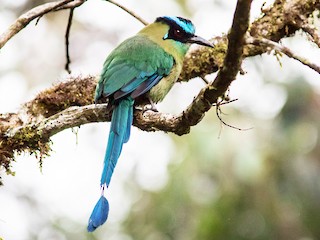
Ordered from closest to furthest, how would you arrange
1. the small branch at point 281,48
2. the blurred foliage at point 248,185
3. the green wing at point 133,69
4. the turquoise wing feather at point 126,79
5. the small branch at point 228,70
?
1. the small branch at point 228,70
2. the small branch at point 281,48
3. the turquoise wing feather at point 126,79
4. the green wing at point 133,69
5. the blurred foliage at point 248,185

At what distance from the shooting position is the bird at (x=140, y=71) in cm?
351

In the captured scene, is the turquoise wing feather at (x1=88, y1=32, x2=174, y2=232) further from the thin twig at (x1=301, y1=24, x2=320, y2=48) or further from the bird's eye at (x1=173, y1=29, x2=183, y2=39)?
the thin twig at (x1=301, y1=24, x2=320, y2=48)

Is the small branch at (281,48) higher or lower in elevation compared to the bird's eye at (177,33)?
higher

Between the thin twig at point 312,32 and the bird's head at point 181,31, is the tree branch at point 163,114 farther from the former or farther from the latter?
the thin twig at point 312,32

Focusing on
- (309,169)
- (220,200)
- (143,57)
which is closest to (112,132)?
(143,57)

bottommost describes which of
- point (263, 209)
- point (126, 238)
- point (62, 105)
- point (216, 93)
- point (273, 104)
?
point (126, 238)

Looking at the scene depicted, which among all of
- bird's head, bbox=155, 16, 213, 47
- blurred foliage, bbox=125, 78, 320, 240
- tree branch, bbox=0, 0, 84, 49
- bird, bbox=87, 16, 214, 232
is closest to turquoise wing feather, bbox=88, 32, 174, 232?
bird, bbox=87, 16, 214, 232

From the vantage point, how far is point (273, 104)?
773cm

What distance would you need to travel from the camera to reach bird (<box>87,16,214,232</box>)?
11.5ft

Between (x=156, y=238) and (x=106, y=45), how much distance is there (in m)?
4.13

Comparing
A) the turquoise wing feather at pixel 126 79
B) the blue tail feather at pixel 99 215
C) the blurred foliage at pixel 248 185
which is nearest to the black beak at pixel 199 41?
the turquoise wing feather at pixel 126 79

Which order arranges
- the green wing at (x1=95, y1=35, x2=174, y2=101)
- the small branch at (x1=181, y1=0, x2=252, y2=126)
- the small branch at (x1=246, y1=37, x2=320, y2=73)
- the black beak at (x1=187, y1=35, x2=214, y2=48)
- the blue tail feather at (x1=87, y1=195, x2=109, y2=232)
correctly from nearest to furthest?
the small branch at (x1=181, y1=0, x2=252, y2=126), the small branch at (x1=246, y1=37, x2=320, y2=73), the blue tail feather at (x1=87, y1=195, x2=109, y2=232), the green wing at (x1=95, y1=35, x2=174, y2=101), the black beak at (x1=187, y1=35, x2=214, y2=48)

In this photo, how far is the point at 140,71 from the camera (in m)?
3.89

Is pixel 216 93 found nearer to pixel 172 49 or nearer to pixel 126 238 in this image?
pixel 172 49
